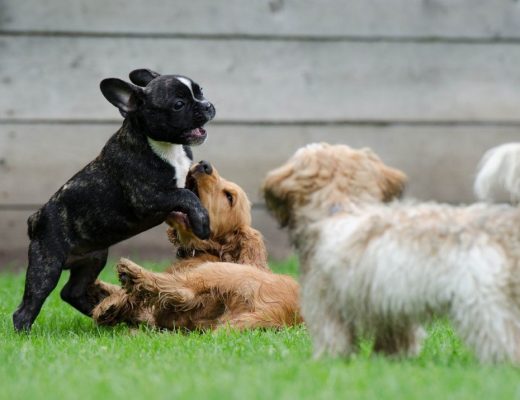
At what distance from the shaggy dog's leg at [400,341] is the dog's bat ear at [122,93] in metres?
2.45

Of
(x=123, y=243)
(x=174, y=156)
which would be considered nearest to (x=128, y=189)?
(x=174, y=156)

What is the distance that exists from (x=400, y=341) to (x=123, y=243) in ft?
18.4

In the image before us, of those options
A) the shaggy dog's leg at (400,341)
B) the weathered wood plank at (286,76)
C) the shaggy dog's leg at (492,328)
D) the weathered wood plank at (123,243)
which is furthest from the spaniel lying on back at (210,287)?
the weathered wood plank at (286,76)

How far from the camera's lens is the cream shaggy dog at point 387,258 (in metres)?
4.17

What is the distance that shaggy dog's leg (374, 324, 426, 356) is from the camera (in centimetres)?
463

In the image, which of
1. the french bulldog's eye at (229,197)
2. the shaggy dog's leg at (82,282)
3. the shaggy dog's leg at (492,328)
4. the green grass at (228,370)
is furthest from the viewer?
the shaggy dog's leg at (82,282)

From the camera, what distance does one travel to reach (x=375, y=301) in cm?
429

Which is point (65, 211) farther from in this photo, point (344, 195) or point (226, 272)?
point (344, 195)

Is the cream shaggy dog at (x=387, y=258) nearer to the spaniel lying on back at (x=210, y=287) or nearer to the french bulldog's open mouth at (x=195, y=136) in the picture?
the spaniel lying on back at (x=210, y=287)

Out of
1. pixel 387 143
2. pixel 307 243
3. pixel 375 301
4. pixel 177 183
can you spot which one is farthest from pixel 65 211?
pixel 387 143

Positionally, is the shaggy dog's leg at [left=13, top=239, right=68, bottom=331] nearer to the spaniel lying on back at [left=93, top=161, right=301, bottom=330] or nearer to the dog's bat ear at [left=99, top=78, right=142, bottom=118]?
the spaniel lying on back at [left=93, top=161, right=301, bottom=330]

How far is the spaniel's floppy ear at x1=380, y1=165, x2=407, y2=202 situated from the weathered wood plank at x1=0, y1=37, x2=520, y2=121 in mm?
5310

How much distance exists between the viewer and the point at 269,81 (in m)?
9.96

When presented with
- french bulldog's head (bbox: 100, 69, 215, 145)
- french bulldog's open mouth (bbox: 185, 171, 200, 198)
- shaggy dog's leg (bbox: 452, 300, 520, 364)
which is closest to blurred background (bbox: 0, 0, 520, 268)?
french bulldog's open mouth (bbox: 185, 171, 200, 198)
